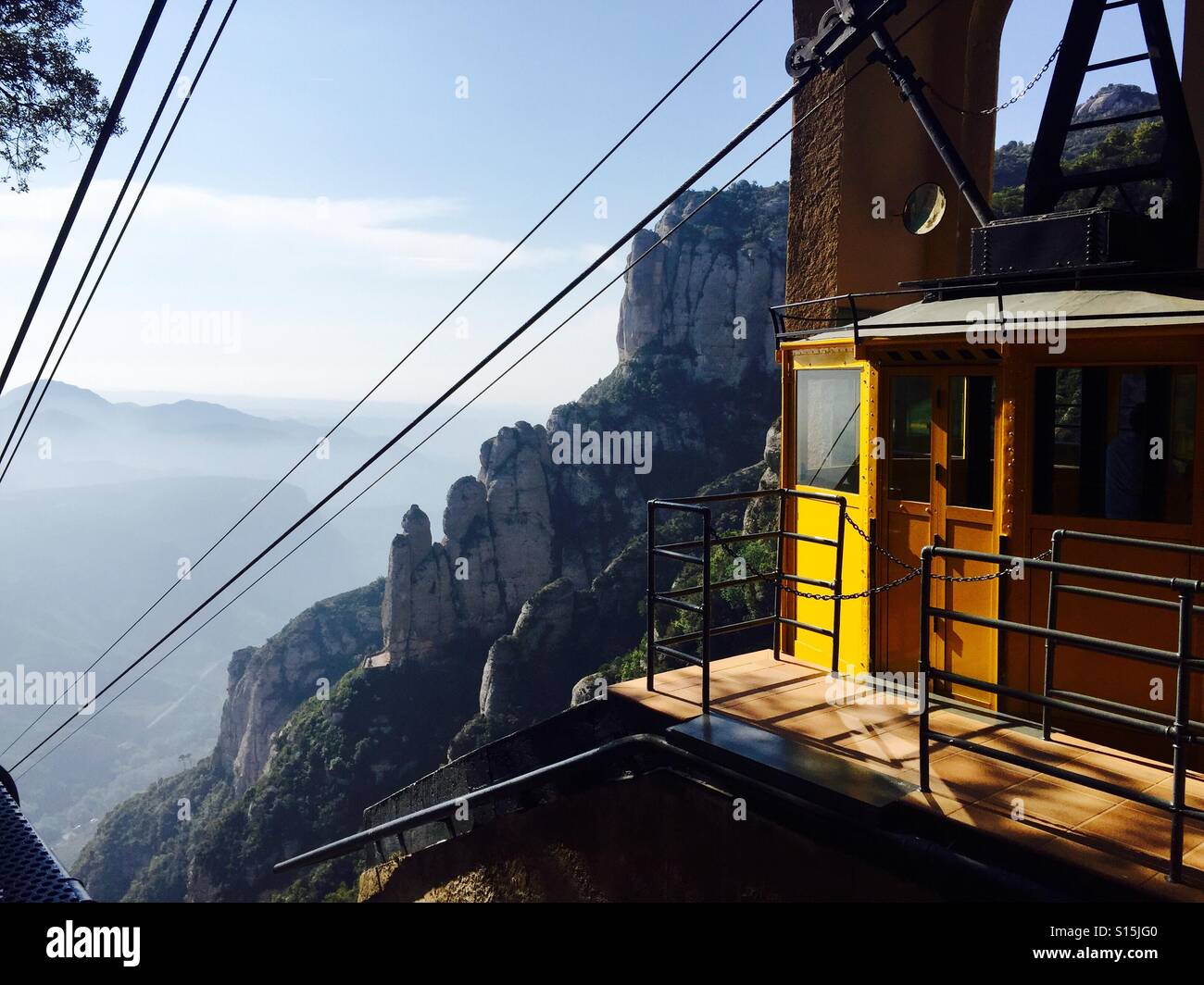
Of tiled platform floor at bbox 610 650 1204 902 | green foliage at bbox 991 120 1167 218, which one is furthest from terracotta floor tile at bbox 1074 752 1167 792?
green foliage at bbox 991 120 1167 218

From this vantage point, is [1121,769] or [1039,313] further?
[1039,313]

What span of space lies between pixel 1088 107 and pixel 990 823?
275ft

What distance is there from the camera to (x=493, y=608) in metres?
69.2

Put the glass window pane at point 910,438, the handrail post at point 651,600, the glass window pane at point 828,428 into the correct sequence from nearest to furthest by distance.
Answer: the handrail post at point 651,600 < the glass window pane at point 910,438 < the glass window pane at point 828,428

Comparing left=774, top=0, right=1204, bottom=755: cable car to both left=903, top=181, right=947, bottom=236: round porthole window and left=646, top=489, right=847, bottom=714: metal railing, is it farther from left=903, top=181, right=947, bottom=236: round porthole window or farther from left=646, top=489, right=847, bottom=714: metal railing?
left=903, top=181, right=947, bottom=236: round porthole window

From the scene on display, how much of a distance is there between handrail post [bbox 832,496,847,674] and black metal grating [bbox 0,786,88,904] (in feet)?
19.4

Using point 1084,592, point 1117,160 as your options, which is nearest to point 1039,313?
point 1084,592

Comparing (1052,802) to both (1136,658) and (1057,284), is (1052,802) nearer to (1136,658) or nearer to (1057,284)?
(1136,658)

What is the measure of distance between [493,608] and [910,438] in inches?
2511

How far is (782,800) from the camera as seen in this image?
201 inches

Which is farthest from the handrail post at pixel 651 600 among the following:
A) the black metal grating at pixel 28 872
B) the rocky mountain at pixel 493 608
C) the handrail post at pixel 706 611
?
the rocky mountain at pixel 493 608

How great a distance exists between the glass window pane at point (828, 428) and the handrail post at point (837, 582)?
26 cm

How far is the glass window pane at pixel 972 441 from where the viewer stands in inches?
261

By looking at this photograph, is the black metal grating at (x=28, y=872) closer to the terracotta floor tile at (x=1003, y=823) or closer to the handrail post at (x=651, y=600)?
the terracotta floor tile at (x=1003, y=823)
